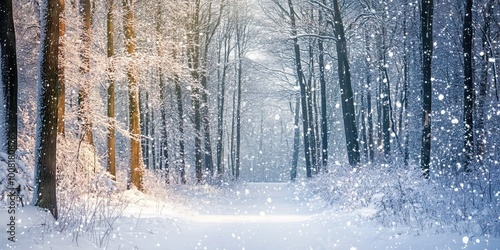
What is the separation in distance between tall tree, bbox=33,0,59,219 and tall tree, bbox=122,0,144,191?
21.2ft

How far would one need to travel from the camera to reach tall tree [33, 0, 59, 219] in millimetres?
7867

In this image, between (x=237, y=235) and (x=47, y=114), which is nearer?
(x=47, y=114)

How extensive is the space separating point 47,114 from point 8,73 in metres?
1.67

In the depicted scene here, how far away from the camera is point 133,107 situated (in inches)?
617

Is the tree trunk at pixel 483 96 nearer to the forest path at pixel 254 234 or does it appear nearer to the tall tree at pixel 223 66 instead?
the forest path at pixel 254 234

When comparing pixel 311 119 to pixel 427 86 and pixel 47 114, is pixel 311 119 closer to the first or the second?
pixel 427 86

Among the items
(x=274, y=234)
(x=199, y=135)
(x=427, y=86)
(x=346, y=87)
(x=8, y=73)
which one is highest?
(x=346, y=87)

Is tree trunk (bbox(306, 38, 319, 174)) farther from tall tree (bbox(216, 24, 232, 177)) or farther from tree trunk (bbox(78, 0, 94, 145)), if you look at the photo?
tree trunk (bbox(78, 0, 94, 145))

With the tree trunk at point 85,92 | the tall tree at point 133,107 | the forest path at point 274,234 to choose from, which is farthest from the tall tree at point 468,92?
the tree trunk at point 85,92

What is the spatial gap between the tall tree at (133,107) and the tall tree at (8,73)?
5815 mm

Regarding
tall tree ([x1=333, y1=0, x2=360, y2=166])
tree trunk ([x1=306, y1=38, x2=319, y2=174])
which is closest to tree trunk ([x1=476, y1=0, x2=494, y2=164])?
tall tree ([x1=333, y1=0, x2=360, y2=166])

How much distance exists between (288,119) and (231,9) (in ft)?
148

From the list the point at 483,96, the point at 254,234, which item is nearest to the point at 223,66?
the point at 483,96

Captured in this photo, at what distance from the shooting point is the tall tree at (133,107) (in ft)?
49.7
